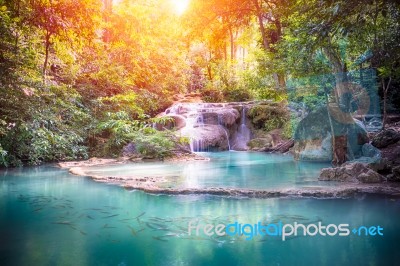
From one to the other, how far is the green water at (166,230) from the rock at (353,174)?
123 cm

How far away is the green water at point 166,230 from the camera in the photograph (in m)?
3.02

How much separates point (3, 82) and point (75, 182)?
2.55 m

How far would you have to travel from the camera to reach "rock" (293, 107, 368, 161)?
9688 millimetres

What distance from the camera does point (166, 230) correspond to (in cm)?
380

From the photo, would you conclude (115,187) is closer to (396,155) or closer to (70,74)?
(396,155)

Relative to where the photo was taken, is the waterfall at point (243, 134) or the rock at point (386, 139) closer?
the rock at point (386, 139)

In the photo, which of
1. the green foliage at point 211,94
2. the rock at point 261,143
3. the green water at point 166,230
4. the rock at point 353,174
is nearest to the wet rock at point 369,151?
the rock at point 353,174

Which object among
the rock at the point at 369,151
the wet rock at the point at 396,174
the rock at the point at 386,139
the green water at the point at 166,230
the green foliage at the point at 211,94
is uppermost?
the green foliage at the point at 211,94

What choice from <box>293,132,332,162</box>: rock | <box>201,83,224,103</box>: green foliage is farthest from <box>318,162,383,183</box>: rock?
<box>201,83,224,103</box>: green foliage

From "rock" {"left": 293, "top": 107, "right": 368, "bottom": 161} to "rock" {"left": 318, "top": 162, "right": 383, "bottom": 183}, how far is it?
3.26 m

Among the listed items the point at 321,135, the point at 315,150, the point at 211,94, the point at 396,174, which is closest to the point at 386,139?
the point at 321,135

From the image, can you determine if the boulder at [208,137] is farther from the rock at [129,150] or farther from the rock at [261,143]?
the rock at [129,150]

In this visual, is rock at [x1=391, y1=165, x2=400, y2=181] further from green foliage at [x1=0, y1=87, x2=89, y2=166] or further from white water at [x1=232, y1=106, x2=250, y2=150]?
white water at [x1=232, y1=106, x2=250, y2=150]

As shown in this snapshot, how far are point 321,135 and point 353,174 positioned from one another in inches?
181
